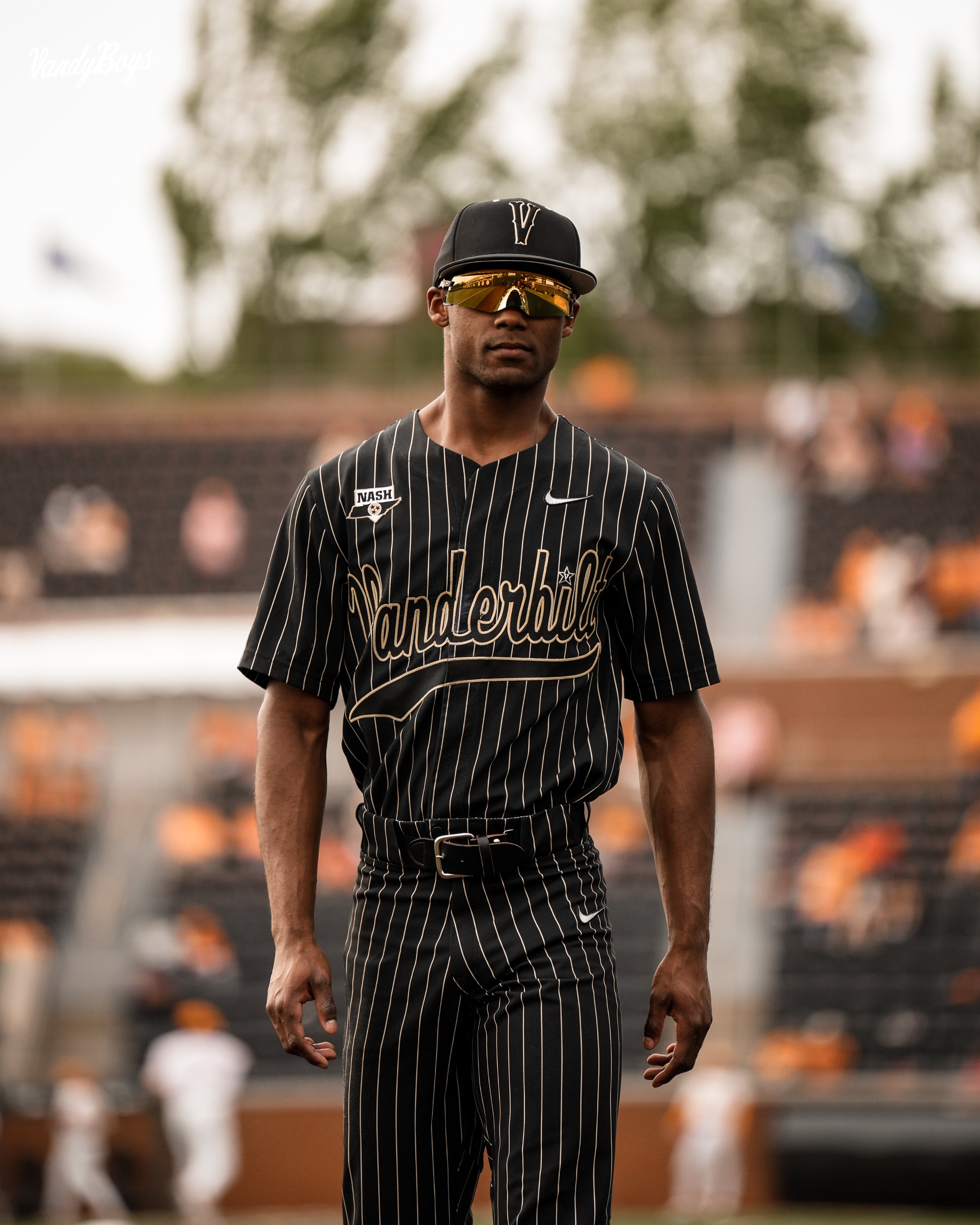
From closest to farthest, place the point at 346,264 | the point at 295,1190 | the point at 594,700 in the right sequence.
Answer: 1. the point at 594,700
2. the point at 295,1190
3. the point at 346,264

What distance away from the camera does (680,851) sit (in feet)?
8.22

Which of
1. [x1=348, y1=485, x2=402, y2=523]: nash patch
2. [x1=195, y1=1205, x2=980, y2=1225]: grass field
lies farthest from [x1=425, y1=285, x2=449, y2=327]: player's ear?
[x1=195, y1=1205, x2=980, y2=1225]: grass field

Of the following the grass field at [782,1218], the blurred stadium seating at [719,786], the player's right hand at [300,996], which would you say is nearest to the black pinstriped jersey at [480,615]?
the player's right hand at [300,996]

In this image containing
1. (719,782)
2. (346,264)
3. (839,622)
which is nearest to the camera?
(719,782)

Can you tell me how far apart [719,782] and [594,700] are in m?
11.3

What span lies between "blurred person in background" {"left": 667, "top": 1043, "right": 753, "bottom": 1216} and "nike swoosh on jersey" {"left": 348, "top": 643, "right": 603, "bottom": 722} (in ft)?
26.8

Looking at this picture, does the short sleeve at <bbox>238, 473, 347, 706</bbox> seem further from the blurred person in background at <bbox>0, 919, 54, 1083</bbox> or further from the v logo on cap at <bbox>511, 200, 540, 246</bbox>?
the blurred person in background at <bbox>0, 919, 54, 1083</bbox>

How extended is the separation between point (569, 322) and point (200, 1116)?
28.6 feet

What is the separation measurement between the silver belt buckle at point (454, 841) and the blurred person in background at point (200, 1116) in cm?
857

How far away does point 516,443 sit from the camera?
8.24 feet

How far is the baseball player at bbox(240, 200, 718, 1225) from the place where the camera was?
7.57ft

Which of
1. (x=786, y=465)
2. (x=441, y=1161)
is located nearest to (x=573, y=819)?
(x=441, y=1161)

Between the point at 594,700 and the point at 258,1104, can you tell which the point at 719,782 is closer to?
the point at 258,1104

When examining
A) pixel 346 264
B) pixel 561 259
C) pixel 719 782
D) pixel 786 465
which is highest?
pixel 346 264
